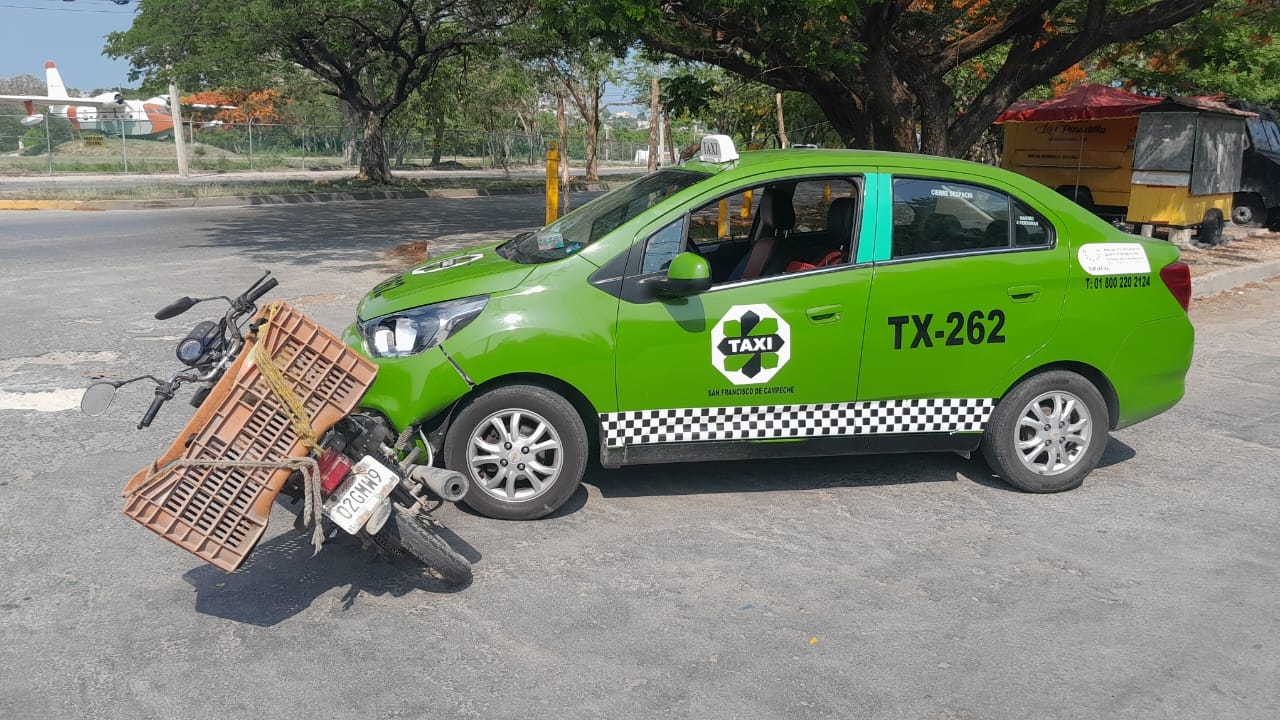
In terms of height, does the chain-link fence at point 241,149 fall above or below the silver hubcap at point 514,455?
above

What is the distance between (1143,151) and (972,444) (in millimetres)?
12722

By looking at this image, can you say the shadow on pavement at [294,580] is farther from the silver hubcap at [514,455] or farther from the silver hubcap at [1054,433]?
the silver hubcap at [1054,433]

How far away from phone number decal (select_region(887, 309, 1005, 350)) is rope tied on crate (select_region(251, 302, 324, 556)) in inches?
112

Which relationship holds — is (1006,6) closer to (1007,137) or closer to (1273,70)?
(1007,137)

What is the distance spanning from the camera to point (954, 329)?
17.2 ft

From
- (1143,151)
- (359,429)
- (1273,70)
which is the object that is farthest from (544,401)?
(1273,70)

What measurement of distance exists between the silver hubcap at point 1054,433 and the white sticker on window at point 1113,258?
0.68 m

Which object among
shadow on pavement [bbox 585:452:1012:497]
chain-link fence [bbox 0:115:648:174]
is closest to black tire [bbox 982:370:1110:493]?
shadow on pavement [bbox 585:452:1012:497]

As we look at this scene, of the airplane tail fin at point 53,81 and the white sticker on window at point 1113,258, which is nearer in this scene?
the white sticker on window at point 1113,258

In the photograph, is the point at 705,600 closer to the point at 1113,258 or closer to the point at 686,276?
the point at 686,276

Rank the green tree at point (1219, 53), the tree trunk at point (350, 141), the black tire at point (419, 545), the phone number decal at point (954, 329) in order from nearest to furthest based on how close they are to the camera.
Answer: the black tire at point (419, 545) < the phone number decal at point (954, 329) < the green tree at point (1219, 53) < the tree trunk at point (350, 141)

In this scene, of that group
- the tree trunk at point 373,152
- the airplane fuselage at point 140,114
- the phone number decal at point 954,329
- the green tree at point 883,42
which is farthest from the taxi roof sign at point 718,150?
the airplane fuselage at point 140,114

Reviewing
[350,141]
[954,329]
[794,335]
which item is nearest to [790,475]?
[794,335]

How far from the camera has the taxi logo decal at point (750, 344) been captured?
4953 mm
